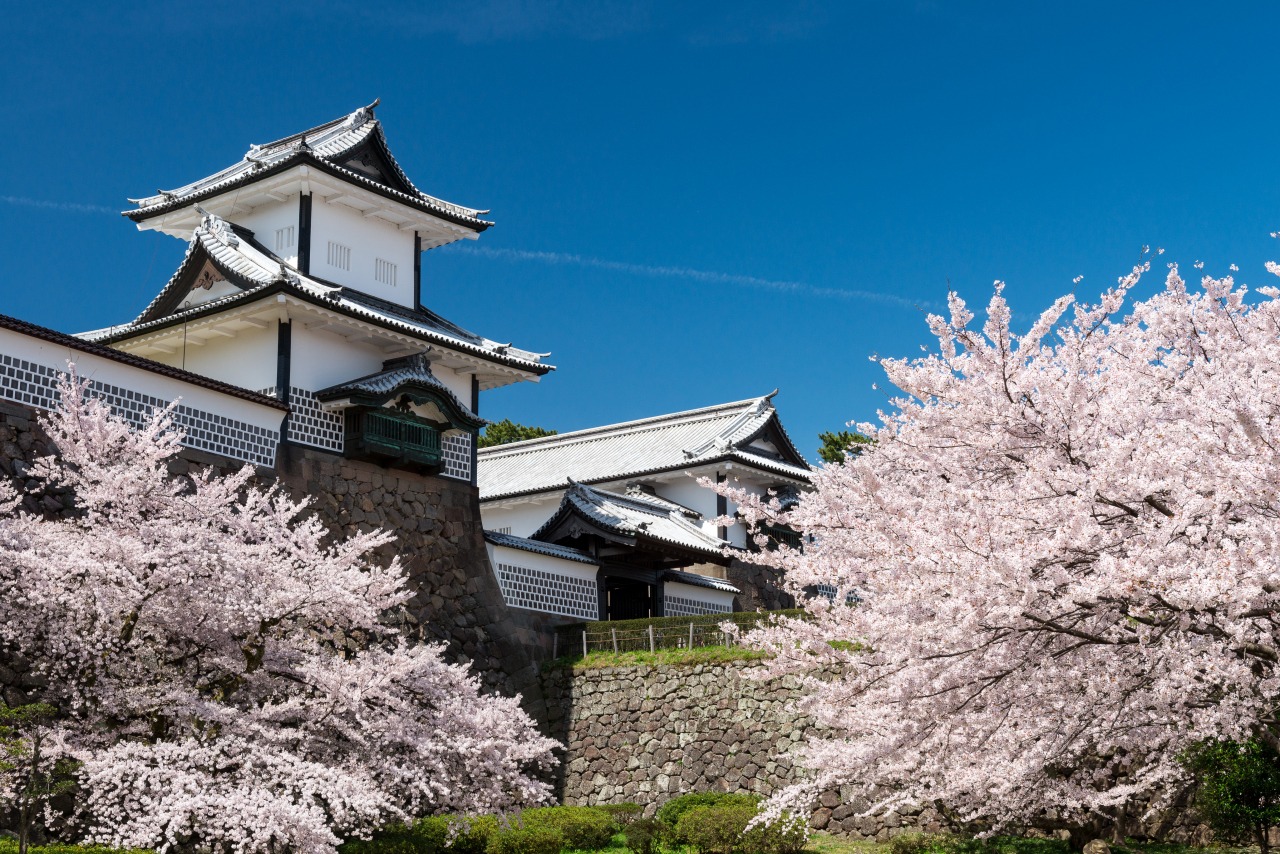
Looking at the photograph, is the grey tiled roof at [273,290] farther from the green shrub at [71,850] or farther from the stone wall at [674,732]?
the green shrub at [71,850]

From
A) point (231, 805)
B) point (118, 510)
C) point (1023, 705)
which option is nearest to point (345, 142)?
point (118, 510)

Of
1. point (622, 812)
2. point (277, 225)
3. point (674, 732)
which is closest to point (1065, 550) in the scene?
point (622, 812)

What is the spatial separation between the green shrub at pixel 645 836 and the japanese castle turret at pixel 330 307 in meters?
6.86

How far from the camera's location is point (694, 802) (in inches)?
714

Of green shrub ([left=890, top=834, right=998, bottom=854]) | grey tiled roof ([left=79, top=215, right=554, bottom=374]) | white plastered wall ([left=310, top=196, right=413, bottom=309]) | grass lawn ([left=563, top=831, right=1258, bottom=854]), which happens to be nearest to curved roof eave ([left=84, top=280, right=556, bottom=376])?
grey tiled roof ([left=79, top=215, right=554, bottom=374])

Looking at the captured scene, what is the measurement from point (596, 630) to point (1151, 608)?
50.6ft

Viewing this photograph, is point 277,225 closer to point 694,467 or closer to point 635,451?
point 694,467

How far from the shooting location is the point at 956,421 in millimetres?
9914

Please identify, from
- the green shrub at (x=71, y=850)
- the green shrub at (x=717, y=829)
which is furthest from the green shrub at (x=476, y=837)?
the green shrub at (x=71, y=850)

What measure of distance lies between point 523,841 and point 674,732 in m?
4.62

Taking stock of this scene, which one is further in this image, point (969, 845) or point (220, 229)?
point (220, 229)

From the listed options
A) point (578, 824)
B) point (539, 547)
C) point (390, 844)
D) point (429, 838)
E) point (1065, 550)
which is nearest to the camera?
point (1065, 550)

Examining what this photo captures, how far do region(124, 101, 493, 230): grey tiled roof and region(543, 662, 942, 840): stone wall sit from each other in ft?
29.0

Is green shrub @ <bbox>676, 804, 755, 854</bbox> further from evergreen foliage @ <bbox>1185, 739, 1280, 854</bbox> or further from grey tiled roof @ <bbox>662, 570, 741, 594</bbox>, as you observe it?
grey tiled roof @ <bbox>662, 570, 741, 594</bbox>
